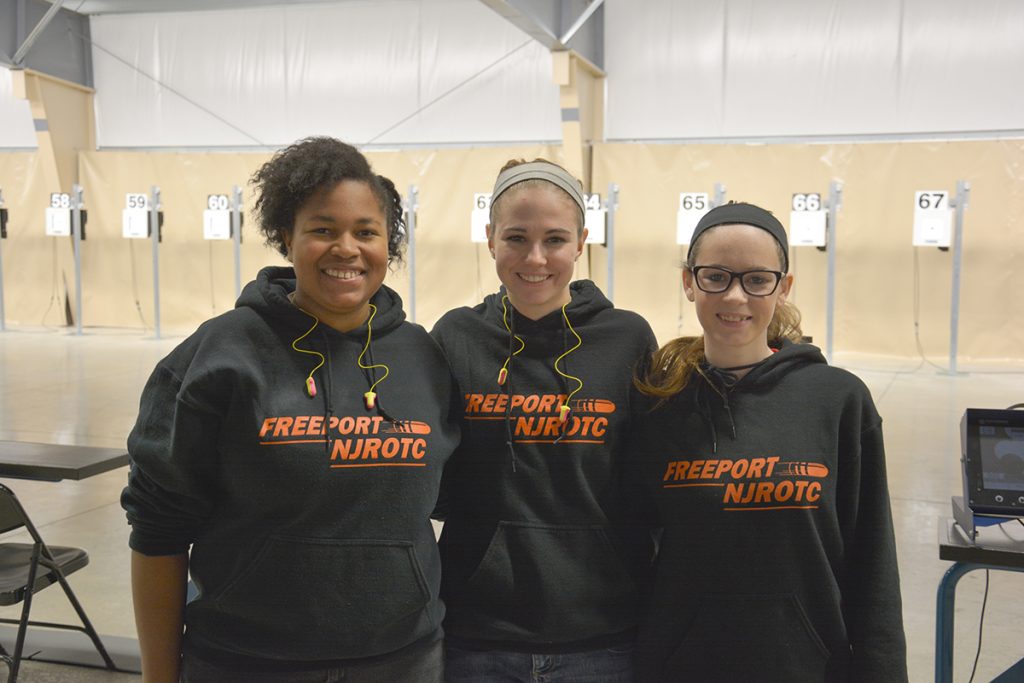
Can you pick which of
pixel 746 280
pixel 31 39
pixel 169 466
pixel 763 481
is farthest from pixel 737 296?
pixel 31 39

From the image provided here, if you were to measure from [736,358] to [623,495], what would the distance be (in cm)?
32

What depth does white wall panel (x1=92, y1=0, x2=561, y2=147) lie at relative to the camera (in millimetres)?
10398

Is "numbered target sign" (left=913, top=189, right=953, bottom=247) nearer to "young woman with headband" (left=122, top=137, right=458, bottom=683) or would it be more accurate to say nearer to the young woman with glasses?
the young woman with glasses

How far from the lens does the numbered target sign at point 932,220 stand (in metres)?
8.24

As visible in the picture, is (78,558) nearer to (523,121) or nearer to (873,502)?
(873,502)

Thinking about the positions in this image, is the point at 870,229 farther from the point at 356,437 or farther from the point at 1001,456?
the point at 356,437

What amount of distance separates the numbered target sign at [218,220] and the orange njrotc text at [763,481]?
9.80 m

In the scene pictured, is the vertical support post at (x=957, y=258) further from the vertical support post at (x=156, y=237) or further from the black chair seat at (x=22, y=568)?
the vertical support post at (x=156, y=237)

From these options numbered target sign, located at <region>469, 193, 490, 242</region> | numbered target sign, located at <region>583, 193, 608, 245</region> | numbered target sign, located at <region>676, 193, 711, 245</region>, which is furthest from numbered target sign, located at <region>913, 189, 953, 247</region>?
numbered target sign, located at <region>469, 193, 490, 242</region>

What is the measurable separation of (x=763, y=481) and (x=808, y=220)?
303 inches

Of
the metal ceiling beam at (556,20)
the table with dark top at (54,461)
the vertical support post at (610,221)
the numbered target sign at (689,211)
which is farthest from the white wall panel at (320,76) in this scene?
the table with dark top at (54,461)

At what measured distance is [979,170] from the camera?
347 inches

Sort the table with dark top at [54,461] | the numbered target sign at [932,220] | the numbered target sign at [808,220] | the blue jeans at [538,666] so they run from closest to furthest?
the blue jeans at [538,666]
the table with dark top at [54,461]
the numbered target sign at [932,220]
the numbered target sign at [808,220]

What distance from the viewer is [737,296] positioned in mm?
1495
